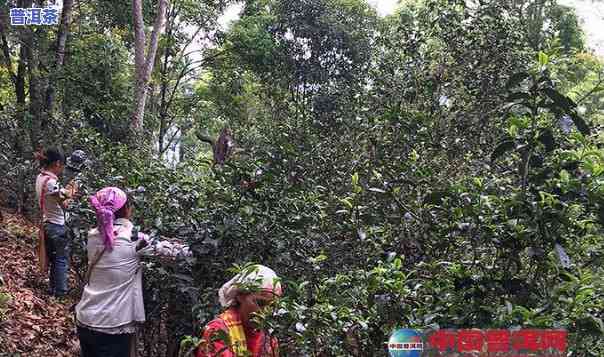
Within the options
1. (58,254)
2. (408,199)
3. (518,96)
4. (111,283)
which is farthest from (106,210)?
(58,254)

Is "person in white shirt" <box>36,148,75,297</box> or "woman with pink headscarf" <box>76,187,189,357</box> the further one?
"person in white shirt" <box>36,148,75,297</box>

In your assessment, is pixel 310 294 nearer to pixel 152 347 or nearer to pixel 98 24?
pixel 152 347

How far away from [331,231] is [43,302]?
3.51 meters

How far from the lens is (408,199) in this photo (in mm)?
3533

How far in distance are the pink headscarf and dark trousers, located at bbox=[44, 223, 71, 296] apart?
80.4 inches

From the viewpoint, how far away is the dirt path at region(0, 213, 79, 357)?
4.95 meters

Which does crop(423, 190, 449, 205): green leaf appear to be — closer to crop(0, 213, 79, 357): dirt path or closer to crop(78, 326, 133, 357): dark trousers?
crop(78, 326, 133, 357): dark trousers

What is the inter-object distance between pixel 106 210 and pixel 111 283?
41 centimetres

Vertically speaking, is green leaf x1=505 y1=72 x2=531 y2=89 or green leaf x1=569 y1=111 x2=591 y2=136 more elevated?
green leaf x1=505 y1=72 x2=531 y2=89

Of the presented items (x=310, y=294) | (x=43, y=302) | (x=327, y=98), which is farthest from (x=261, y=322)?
(x=327, y=98)

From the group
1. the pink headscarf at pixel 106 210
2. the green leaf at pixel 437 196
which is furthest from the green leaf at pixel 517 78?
the pink headscarf at pixel 106 210

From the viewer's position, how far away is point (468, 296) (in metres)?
2.05

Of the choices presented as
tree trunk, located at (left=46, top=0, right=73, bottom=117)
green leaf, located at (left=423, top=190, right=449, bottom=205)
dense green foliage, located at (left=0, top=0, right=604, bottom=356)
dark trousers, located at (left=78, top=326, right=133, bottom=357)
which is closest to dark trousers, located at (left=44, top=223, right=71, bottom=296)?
dense green foliage, located at (left=0, top=0, right=604, bottom=356)

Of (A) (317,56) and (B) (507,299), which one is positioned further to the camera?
(A) (317,56)
